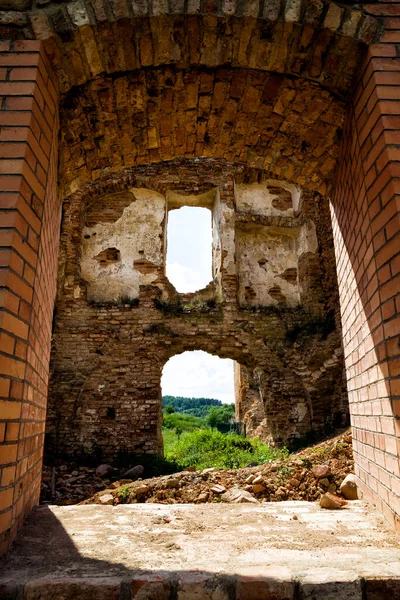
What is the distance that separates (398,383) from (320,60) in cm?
180

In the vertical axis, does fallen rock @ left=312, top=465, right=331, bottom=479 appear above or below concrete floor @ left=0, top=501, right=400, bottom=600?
below

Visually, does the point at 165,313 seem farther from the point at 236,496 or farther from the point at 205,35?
the point at 205,35

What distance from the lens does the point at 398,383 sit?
1.77m

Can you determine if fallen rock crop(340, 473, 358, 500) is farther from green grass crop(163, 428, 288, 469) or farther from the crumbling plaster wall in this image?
the crumbling plaster wall

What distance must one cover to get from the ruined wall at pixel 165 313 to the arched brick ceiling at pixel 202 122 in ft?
20.1

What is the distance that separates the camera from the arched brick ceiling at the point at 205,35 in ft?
6.73

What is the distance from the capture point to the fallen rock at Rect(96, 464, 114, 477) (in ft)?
23.8

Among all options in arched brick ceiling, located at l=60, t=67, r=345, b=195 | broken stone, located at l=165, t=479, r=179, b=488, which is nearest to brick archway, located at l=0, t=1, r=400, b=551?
arched brick ceiling, located at l=60, t=67, r=345, b=195

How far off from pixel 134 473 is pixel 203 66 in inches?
260

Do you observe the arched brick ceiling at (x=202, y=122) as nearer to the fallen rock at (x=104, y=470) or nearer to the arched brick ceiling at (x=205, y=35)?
the arched brick ceiling at (x=205, y=35)

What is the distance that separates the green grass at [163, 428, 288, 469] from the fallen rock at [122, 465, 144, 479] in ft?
2.76

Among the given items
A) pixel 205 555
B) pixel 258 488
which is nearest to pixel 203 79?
pixel 205 555

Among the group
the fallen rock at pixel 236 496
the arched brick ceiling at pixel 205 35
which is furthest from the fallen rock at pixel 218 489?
the arched brick ceiling at pixel 205 35

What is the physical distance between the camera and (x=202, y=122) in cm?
284
